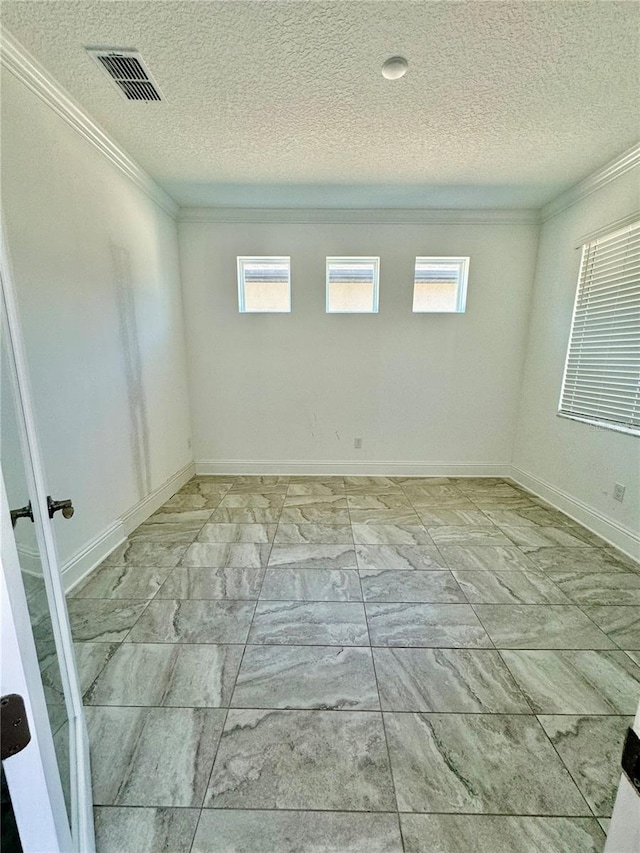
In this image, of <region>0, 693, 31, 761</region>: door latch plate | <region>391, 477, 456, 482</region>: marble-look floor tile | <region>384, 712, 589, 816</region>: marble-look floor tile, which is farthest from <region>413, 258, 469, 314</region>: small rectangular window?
<region>0, 693, 31, 761</region>: door latch plate

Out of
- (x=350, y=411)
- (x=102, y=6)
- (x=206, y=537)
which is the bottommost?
(x=206, y=537)

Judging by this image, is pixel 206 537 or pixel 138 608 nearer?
pixel 138 608

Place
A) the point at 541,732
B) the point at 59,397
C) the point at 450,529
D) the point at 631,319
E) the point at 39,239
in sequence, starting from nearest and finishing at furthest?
1. the point at 541,732
2. the point at 39,239
3. the point at 59,397
4. the point at 631,319
5. the point at 450,529

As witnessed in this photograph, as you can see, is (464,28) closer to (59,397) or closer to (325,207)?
(325,207)

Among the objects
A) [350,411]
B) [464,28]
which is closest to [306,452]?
[350,411]

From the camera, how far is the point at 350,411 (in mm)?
3727

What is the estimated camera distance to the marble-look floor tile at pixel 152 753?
3.33 ft

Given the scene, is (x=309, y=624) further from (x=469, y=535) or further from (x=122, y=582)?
(x=469, y=535)

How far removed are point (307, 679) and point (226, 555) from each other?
109cm

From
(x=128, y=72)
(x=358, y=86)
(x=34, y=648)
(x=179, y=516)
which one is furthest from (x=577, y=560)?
(x=128, y=72)

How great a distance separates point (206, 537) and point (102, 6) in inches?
114

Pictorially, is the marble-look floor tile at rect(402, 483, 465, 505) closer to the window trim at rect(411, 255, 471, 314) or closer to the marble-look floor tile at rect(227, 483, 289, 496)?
the marble-look floor tile at rect(227, 483, 289, 496)

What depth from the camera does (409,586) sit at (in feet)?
6.41

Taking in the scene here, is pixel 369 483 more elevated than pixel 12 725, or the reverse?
pixel 12 725
